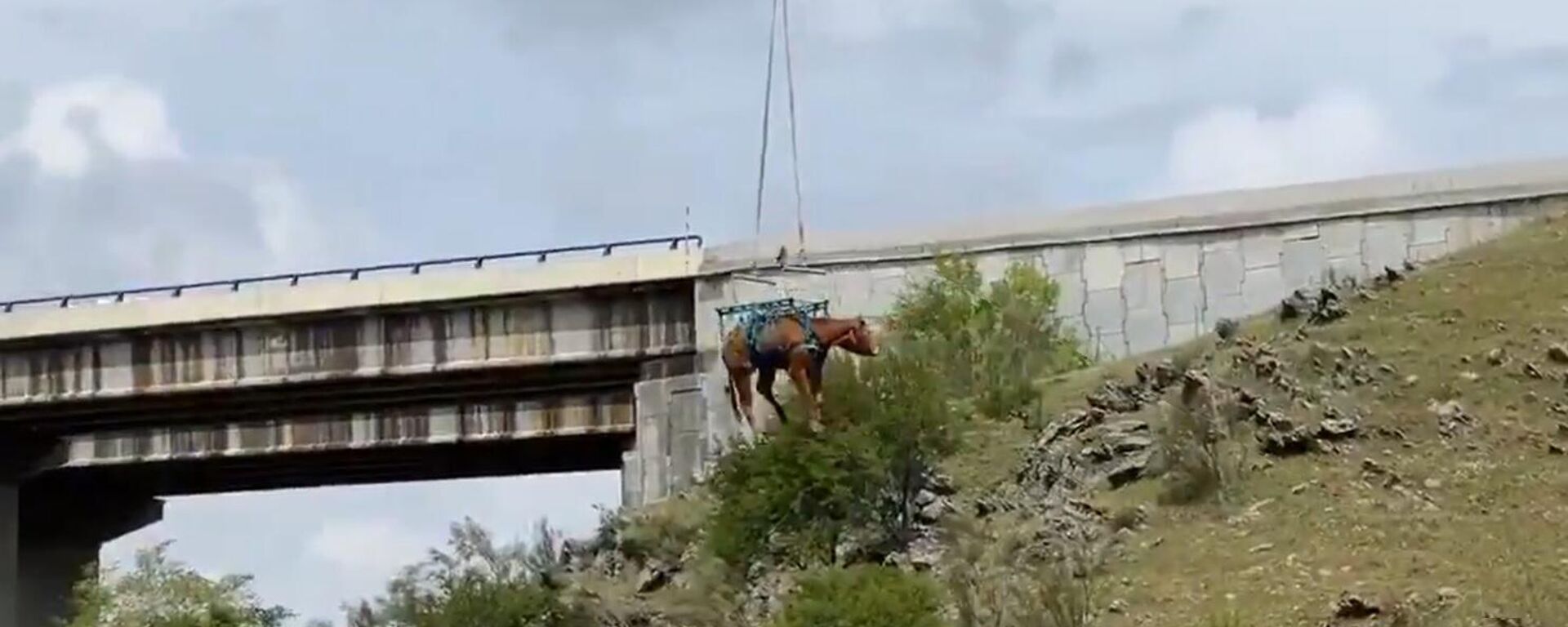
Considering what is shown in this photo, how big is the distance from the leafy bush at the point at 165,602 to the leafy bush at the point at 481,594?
13.5 m

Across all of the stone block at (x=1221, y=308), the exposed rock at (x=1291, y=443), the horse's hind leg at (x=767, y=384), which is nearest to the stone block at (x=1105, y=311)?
the stone block at (x=1221, y=308)

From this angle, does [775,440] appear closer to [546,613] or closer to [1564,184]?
[546,613]

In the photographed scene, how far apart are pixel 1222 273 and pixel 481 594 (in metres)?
17.7

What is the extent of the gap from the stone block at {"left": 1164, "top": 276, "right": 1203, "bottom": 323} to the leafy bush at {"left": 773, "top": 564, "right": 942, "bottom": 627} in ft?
59.3

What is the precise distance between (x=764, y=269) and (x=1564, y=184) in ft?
53.3

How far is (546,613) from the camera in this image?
37781mm

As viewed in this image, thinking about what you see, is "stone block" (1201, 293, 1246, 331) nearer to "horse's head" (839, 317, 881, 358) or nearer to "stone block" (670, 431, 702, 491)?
"horse's head" (839, 317, 881, 358)

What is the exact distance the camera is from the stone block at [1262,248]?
48.9 metres

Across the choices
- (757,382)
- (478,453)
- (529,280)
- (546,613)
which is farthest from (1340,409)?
(478,453)

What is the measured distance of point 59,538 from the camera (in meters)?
70.9

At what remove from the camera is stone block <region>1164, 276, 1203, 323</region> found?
161 feet

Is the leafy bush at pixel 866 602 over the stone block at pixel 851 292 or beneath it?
beneath

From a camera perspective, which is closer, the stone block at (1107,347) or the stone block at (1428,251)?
the stone block at (1428,251)

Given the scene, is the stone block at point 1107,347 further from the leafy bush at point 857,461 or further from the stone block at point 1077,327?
the leafy bush at point 857,461
